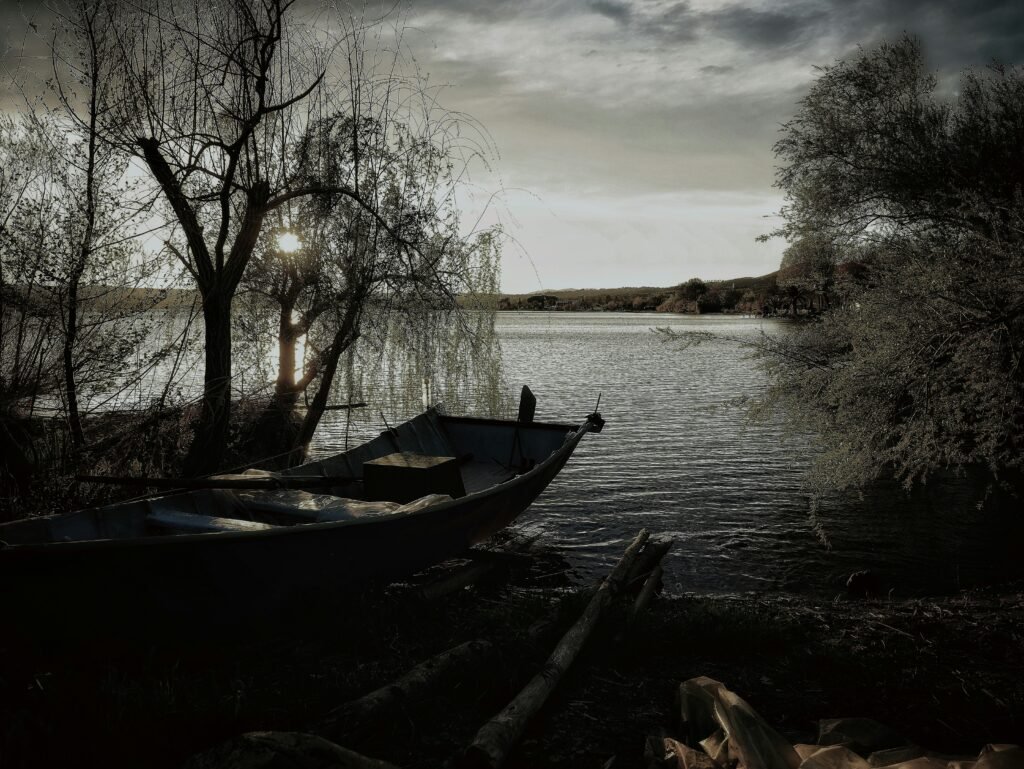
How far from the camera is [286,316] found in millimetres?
12414

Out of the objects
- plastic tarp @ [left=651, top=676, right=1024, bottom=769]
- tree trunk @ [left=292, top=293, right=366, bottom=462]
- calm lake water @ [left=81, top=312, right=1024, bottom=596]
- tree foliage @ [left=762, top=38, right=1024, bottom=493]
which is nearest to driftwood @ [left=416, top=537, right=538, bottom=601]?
calm lake water @ [left=81, top=312, right=1024, bottom=596]

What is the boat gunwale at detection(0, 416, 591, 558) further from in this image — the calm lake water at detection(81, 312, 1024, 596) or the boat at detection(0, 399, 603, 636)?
the calm lake water at detection(81, 312, 1024, 596)

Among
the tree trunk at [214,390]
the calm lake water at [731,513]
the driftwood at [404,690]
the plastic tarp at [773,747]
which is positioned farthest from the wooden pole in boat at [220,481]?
the plastic tarp at [773,747]

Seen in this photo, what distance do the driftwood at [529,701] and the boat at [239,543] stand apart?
1.65 metres

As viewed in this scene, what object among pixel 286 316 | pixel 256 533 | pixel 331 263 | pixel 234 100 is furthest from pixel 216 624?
pixel 286 316

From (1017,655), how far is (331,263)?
961 centimetres

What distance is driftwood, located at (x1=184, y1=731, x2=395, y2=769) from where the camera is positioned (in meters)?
3.08

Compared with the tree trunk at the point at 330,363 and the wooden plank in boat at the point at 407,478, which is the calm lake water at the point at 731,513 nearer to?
the tree trunk at the point at 330,363

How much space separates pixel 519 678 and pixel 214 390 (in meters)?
4.78

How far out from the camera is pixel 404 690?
168 inches

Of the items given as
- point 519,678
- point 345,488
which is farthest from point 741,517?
point 519,678

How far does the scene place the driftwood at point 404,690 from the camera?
152 inches

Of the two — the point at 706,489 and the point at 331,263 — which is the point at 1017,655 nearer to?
the point at 706,489

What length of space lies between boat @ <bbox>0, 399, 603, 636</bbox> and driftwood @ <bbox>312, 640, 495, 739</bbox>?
1.36 m
